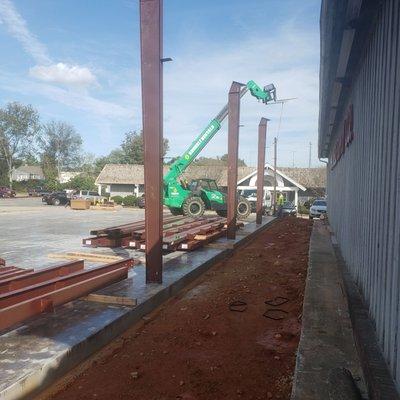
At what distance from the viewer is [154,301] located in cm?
640

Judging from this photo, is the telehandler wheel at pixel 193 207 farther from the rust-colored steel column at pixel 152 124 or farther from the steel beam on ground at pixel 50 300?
the steel beam on ground at pixel 50 300

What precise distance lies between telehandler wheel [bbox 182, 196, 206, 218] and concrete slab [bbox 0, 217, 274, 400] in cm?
1519

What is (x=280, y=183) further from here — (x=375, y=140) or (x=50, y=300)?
(x=50, y=300)

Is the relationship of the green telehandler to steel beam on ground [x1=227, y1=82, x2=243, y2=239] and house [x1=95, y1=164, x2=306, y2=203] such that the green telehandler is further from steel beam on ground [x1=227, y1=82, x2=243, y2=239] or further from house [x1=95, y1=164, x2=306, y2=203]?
house [x1=95, y1=164, x2=306, y2=203]

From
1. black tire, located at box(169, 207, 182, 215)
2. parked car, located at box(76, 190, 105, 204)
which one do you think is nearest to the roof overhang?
black tire, located at box(169, 207, 182, 215)

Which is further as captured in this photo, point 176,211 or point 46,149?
point 46,149

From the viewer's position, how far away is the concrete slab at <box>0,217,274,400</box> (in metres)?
3.64

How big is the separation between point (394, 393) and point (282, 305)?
392 cm

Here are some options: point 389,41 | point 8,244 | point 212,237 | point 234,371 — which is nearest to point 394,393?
point 234,371

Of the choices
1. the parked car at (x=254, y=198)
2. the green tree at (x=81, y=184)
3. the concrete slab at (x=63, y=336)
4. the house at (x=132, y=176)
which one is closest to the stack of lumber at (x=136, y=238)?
the concrete slab at (x=63, y=336)

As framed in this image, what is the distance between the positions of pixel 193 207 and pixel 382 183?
744 inches

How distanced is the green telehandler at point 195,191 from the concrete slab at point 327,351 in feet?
52.9

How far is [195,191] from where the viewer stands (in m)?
23.6

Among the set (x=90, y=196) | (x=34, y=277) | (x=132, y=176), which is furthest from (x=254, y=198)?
(x=34, y=277)
